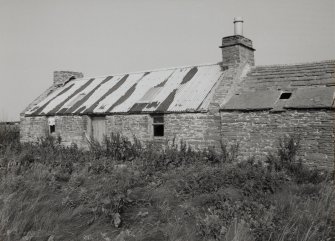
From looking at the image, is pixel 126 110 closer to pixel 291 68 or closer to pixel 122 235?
pixel 291 68

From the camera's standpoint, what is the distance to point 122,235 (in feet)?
20.2

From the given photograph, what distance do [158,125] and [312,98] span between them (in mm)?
6638

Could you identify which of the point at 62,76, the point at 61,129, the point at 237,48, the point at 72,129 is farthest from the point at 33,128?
the point at 237,48

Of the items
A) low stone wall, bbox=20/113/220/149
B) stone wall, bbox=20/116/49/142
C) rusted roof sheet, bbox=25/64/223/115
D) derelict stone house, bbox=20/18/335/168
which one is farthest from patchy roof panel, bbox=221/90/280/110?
stone wall, bbox=20/116/49/142

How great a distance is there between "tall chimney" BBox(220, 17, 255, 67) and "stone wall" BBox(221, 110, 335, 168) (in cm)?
310

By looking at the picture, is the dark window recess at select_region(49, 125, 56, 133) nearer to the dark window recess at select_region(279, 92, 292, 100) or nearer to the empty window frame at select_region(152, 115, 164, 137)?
the empty window frame at select_region(152, 115, 164, 137)

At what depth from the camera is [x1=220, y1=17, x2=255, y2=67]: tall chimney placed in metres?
15.4

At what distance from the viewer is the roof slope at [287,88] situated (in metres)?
12.3

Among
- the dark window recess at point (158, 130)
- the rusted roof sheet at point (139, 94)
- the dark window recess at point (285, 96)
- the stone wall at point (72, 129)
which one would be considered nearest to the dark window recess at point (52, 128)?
the stone wall at point (72, 129)

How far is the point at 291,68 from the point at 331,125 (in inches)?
172

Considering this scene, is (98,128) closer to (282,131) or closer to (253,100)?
(253,100)

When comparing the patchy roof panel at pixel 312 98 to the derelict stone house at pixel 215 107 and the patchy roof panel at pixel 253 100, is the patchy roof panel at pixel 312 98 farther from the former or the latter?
the patchy roof panel at pixel 253 100

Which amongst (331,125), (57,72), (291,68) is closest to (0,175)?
(331,125)

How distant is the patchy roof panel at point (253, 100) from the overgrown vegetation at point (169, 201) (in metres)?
1.55
